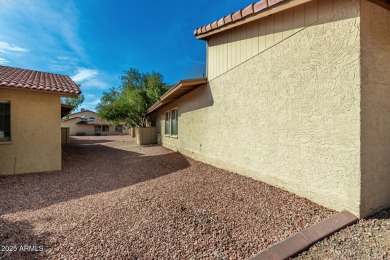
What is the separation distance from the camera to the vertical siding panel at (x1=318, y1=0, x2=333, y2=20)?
3451mm

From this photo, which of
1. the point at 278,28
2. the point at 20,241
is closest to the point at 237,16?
the point at 278,28

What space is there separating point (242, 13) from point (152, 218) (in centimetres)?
519

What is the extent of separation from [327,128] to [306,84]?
0.97 metres

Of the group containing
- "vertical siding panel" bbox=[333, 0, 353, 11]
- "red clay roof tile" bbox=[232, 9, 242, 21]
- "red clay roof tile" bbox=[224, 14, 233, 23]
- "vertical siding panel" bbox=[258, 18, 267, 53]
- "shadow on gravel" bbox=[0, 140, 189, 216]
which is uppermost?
"red clay roof tile" bbox=[224, 14, 233, 23]

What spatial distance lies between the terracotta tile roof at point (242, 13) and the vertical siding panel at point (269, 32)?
1.70 ft

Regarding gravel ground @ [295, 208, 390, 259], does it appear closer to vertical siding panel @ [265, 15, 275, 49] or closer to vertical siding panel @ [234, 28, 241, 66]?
vertical siding panel @ [265, 15, 275, 49]

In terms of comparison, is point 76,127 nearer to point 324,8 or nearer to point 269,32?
point 269,32

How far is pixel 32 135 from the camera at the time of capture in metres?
6.87

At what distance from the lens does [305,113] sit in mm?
3797

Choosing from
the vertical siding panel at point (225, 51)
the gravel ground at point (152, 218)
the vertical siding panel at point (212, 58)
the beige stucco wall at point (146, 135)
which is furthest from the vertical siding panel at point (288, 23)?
the beige stucco wall at point (146, 135)

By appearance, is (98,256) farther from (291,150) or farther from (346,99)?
(346,99)

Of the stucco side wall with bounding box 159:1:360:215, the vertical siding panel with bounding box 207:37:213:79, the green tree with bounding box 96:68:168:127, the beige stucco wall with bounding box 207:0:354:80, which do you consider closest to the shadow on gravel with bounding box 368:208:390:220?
the stucco side wall with bounding box 159:1:360:215

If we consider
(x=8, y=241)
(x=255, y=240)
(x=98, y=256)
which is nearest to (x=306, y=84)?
(x=255, y=240)

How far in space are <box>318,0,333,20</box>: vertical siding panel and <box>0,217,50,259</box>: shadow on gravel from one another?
5.93m
